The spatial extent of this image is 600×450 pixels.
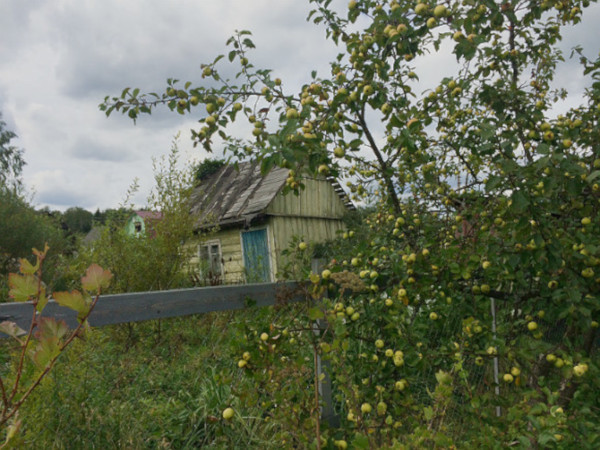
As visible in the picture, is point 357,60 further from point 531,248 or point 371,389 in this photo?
point 371,389

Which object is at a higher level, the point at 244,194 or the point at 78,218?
the point at 78,218

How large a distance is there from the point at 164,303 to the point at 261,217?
359 inches

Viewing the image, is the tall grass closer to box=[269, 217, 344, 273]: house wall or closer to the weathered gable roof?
box=[269, 217, 344, 273]: house wall

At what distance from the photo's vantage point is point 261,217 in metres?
10.9

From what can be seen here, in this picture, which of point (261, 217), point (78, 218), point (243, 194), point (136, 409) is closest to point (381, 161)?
point (136, 409)

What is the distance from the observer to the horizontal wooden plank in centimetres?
142

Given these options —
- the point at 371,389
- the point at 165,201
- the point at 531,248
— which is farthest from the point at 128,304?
the point at 165,201

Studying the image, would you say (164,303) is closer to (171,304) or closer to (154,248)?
(171,304)

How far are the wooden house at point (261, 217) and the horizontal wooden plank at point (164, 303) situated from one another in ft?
23.7

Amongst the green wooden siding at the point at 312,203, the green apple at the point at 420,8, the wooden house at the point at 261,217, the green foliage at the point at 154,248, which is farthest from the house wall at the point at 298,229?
the green apple at the point at 420,8

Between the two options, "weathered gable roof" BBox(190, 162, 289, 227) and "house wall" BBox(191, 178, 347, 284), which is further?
"house wall" BBox(191, 178, 347, 284)

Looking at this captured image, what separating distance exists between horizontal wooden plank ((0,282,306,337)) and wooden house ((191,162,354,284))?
7.23 metres

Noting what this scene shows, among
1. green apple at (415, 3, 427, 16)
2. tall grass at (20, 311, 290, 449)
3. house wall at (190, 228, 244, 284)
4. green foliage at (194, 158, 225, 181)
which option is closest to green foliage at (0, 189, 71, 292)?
house wall at (190, 228, 244, 284)

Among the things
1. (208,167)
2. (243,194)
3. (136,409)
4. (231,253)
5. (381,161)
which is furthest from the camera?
(208,167)
